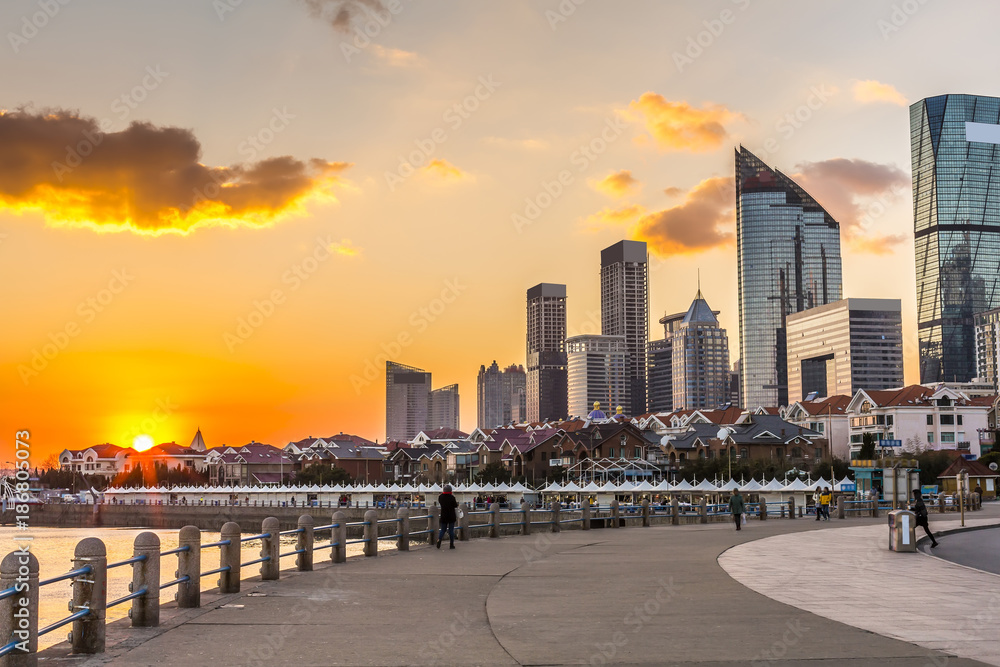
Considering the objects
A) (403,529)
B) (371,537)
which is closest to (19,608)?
(371,537)

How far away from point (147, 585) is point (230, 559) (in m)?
3.60

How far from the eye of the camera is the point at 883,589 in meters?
19.2

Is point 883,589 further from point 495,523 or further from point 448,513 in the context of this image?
point 495,523

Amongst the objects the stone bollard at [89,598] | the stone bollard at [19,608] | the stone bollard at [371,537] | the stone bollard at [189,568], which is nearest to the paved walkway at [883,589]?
the stone bollard at [371,537]

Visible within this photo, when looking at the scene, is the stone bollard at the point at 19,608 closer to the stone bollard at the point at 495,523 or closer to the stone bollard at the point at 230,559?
the stone bollard at the point at 230,559

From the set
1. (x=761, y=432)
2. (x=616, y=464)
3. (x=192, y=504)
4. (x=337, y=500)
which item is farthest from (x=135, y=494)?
(x=761, y=432)

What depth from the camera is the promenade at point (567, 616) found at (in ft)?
40.0

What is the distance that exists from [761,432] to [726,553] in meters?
105

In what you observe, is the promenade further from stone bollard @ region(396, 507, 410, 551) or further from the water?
the water

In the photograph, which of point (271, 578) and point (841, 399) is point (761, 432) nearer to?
point (841, 399)

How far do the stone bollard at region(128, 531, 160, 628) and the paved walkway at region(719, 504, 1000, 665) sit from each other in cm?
1018

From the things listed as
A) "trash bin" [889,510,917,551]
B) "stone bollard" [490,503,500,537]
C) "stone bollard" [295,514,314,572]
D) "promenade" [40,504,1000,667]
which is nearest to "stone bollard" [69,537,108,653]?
"promenade" [40,504,1000,667]

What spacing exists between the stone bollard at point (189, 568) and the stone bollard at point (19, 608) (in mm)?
4865

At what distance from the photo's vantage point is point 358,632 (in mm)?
13789
